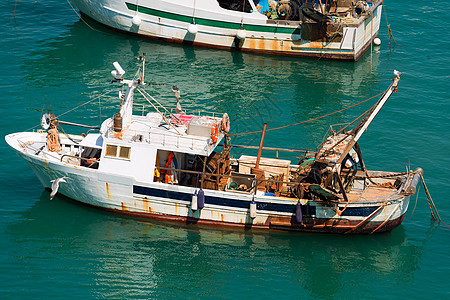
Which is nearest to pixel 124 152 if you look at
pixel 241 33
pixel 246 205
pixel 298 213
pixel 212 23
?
pixel 246 205

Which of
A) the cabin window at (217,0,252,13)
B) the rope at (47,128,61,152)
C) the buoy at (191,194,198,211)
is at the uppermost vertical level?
the cabin window at (217,0,252,13)

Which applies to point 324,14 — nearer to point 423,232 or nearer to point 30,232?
point 423,232

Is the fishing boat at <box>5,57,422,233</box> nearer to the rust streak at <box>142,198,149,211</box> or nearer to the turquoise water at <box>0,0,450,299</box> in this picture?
the rust streak at <box>142,198,149,211</box>

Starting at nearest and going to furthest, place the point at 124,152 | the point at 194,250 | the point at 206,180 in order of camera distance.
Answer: the point at 194,250, the point at 124,152, the point at 206,180

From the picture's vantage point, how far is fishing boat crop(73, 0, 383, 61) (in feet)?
140

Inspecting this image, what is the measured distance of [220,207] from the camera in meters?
26.2

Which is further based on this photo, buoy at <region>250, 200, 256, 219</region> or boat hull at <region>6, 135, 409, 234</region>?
boat hull at <region>6, 135, 409, 234</region>

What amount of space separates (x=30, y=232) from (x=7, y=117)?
10.7 m

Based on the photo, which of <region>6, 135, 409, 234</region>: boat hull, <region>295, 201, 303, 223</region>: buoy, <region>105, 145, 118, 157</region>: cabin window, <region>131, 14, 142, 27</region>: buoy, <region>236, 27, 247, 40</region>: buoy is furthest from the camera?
<region>131, 14, 142, 27</region>: buoy

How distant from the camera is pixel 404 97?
38.6m

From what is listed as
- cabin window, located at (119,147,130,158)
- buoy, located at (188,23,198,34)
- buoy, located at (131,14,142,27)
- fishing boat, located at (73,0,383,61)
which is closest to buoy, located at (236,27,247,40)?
fishing boat, located at (73,0,383,61)

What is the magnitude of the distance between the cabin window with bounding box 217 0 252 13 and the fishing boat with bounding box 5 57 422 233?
18.6 metres

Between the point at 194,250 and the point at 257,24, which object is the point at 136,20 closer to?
the point at 257,24

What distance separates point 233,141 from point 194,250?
29.6 ft
